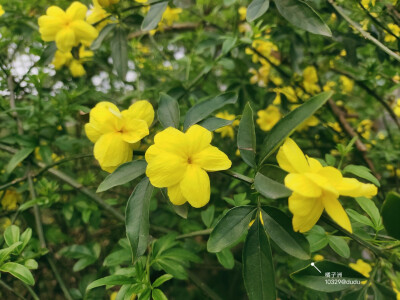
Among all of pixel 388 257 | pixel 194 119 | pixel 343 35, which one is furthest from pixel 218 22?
pixel 388 257

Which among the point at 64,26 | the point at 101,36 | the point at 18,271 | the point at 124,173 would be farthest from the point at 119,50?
the point at 18,271

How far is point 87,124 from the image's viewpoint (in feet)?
2.06

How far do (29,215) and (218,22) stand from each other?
4.40 ft

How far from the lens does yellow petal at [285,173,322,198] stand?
440 mm

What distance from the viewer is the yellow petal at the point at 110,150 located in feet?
1.98

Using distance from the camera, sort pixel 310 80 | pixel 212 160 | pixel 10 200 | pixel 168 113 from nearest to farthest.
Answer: pixel 212 160, pixel 168 113, pixel 10 200, pixel 310 80

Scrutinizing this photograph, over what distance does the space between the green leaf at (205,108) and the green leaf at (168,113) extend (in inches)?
1.0

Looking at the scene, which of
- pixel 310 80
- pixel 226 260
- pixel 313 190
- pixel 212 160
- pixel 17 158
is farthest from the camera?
pixel 310 80

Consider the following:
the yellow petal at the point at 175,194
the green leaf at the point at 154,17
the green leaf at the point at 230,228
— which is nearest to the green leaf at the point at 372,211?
the green leaf at the point at 230,228

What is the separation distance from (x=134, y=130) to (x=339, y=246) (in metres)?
0.49

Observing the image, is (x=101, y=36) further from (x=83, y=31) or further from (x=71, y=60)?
(x=71, y=60)

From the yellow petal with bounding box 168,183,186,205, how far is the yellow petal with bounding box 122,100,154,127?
174 mm

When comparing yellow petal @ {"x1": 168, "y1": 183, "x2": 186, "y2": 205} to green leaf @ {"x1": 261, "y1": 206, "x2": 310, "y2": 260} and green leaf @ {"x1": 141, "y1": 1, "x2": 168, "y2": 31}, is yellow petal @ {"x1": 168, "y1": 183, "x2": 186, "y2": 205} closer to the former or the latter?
green leaf @ {"x1": 261, "y1": 206, "x2": 310, "y2": 260}

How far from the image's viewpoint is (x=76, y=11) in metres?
0.95
